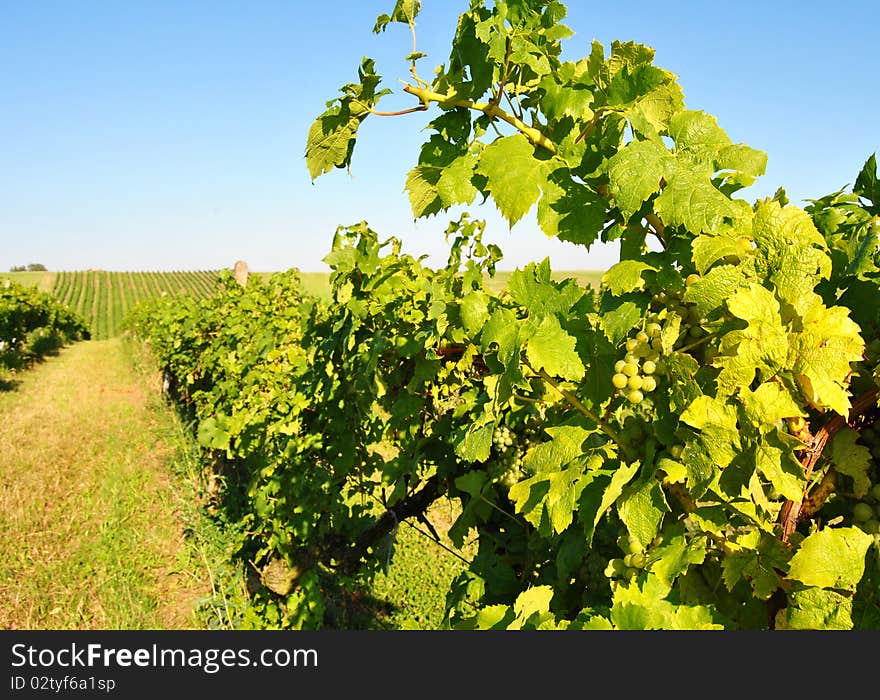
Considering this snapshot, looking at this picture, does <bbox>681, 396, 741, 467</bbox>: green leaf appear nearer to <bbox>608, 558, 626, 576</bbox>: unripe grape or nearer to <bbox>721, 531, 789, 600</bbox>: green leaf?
<bbox>721, 531, 789, 600</bbox>: green leaf

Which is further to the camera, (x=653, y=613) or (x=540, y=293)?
(x=540, y=293)

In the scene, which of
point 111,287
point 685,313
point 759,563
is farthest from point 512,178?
point 111,287

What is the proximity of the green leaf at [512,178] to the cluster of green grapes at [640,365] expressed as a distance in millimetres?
375

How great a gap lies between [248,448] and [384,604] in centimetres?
205

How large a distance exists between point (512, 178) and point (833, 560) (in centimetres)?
97

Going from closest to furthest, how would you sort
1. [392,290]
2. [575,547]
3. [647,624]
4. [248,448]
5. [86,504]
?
1. [647,624]
2. [575,547]
3. [392,290]
4. [248,448]
5. [86,504]

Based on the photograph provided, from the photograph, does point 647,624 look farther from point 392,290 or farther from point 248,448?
point 248,448

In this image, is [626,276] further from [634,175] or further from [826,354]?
[826,354]

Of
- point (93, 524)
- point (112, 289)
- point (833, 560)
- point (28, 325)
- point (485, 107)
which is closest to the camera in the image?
point (833, 560)

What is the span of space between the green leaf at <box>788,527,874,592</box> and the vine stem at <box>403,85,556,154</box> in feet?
3.35

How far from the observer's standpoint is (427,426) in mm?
3533

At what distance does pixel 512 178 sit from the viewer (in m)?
→ 1.41

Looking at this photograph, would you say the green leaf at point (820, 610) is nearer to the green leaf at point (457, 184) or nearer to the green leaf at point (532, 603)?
the green leaf at point (532, 603)

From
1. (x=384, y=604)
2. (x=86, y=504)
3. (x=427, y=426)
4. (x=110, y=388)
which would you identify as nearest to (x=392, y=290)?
(x=427, y=426)
